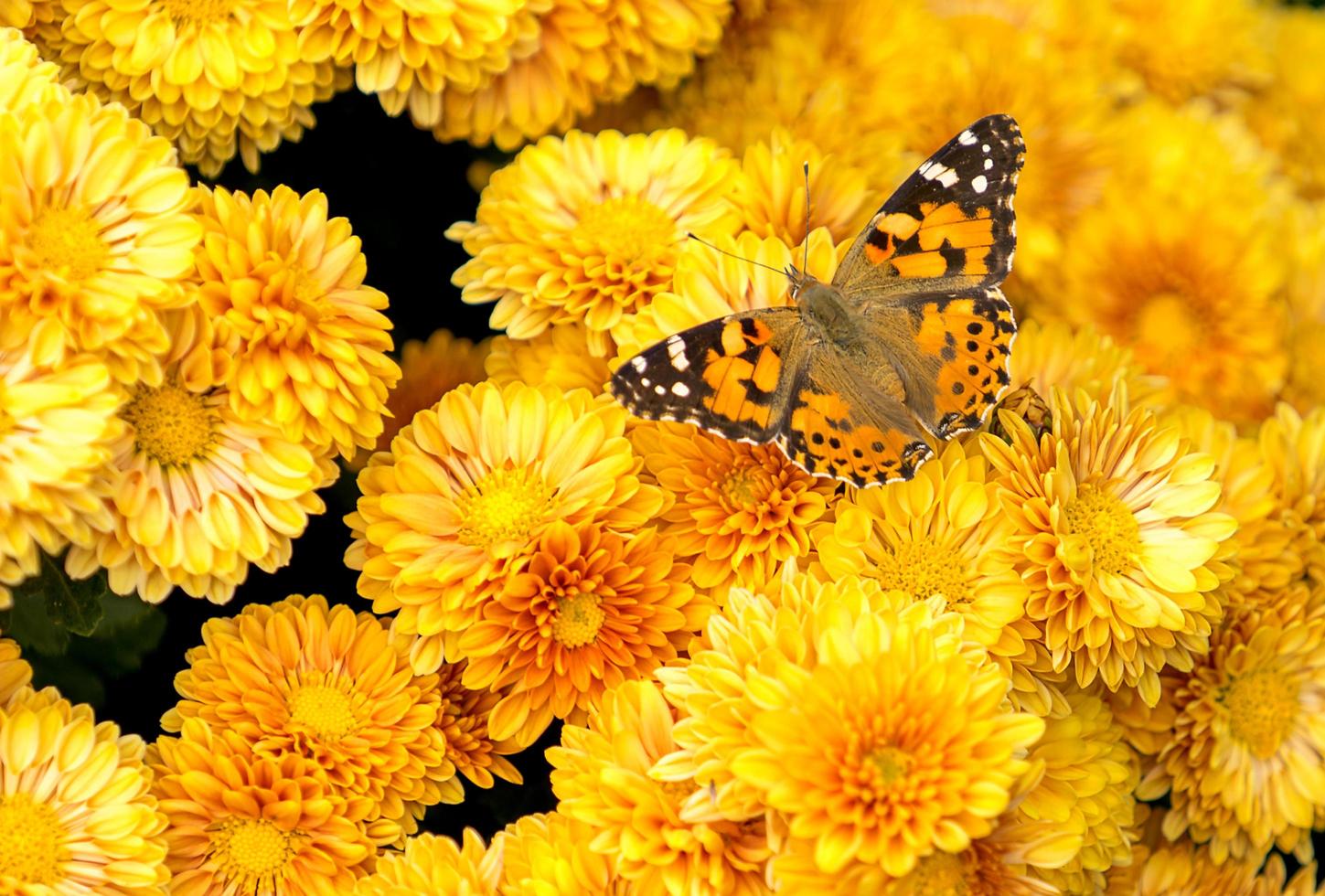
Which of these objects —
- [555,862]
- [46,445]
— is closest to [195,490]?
[46,445]

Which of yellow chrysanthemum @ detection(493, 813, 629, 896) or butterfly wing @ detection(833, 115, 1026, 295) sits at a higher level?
butterfly wing @ detection(833, 115, 1026, 295)

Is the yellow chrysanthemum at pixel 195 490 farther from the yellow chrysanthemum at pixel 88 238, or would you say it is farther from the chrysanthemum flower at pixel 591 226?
the chrysanthemum flower at pixel 591 226

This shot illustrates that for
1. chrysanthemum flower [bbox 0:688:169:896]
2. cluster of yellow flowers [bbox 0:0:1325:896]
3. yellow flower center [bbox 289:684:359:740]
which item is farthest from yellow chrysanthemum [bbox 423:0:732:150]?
chrysanthemum flower [bbox 0:688:169:896]

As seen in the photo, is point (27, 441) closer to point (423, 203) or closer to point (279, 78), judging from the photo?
point (279, 78)

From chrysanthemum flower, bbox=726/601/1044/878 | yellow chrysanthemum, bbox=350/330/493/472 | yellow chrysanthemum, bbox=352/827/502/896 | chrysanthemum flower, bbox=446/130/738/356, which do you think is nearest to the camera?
chrysanthemum flower, bbox=726/601/1044/878

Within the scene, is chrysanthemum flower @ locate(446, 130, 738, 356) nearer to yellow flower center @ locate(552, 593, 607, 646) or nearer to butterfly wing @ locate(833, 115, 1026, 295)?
butterfly wing @ locate(833, 115, 1026, 295)

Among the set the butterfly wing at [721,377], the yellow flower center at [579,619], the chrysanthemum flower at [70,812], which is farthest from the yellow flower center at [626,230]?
the chrysanthemum flower at [70,812]

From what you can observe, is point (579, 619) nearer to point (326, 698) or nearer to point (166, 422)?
point (326, 698)
